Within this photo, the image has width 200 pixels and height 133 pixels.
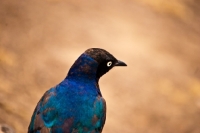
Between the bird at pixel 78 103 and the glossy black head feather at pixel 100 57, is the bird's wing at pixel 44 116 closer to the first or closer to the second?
the bird at pixel 78 103

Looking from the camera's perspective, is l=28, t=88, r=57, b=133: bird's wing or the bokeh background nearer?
l=28, t=88, r=57, b=133: bird's wing

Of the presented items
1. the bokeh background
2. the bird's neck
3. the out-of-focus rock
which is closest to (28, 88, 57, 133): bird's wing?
the bird's neck

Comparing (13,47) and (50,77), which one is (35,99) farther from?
(13,47)

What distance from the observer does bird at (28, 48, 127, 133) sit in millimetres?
2027

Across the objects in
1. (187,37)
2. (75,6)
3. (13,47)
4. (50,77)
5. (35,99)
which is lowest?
(35,99)

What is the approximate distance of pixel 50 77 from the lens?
350 cm

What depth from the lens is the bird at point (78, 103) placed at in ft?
6.65

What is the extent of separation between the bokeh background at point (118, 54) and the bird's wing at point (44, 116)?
2.99ft

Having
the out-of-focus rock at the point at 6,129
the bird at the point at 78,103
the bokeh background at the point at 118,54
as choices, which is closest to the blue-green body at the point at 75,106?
the bird at the point at 78,103

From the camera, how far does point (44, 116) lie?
81.4 inches

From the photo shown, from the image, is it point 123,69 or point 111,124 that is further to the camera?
point 123,69

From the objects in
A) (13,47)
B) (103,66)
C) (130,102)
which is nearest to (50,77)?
(13,47)

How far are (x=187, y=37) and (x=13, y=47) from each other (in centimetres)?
166

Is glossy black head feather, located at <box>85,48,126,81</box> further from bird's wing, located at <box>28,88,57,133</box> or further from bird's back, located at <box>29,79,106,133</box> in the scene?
bird's wing, located at <box>28,88,57,133</box>
